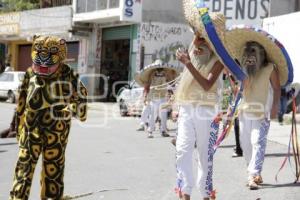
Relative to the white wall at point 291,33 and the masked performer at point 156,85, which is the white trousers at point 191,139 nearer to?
the masked performer at point 156,85

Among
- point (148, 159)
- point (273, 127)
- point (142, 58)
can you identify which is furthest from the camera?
point (142, 58)

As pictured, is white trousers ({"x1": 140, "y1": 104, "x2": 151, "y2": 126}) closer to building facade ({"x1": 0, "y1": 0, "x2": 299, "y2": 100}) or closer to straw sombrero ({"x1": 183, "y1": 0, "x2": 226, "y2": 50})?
straw sombrero ({"x1": 183, "y1": 0, "x2": 226, "y2": 50})

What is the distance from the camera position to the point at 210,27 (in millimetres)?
5270

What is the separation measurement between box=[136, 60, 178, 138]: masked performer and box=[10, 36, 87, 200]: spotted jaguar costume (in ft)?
22.1

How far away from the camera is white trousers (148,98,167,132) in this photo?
43.7 feet

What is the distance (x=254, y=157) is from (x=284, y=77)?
1070 millimetres

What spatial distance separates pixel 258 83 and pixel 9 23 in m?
32.3

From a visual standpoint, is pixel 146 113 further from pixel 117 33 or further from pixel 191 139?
pixel 117 33

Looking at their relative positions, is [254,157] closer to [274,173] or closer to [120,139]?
[274,173]

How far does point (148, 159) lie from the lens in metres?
9.45

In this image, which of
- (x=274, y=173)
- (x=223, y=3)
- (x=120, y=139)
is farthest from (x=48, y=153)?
(x=223, y=3)

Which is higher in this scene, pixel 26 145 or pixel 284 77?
pixel 284 77

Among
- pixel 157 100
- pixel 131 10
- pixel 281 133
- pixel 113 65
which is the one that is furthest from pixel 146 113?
pixel 113 65

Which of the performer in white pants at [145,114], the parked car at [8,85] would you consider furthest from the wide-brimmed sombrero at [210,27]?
the parked car at [8,85]
